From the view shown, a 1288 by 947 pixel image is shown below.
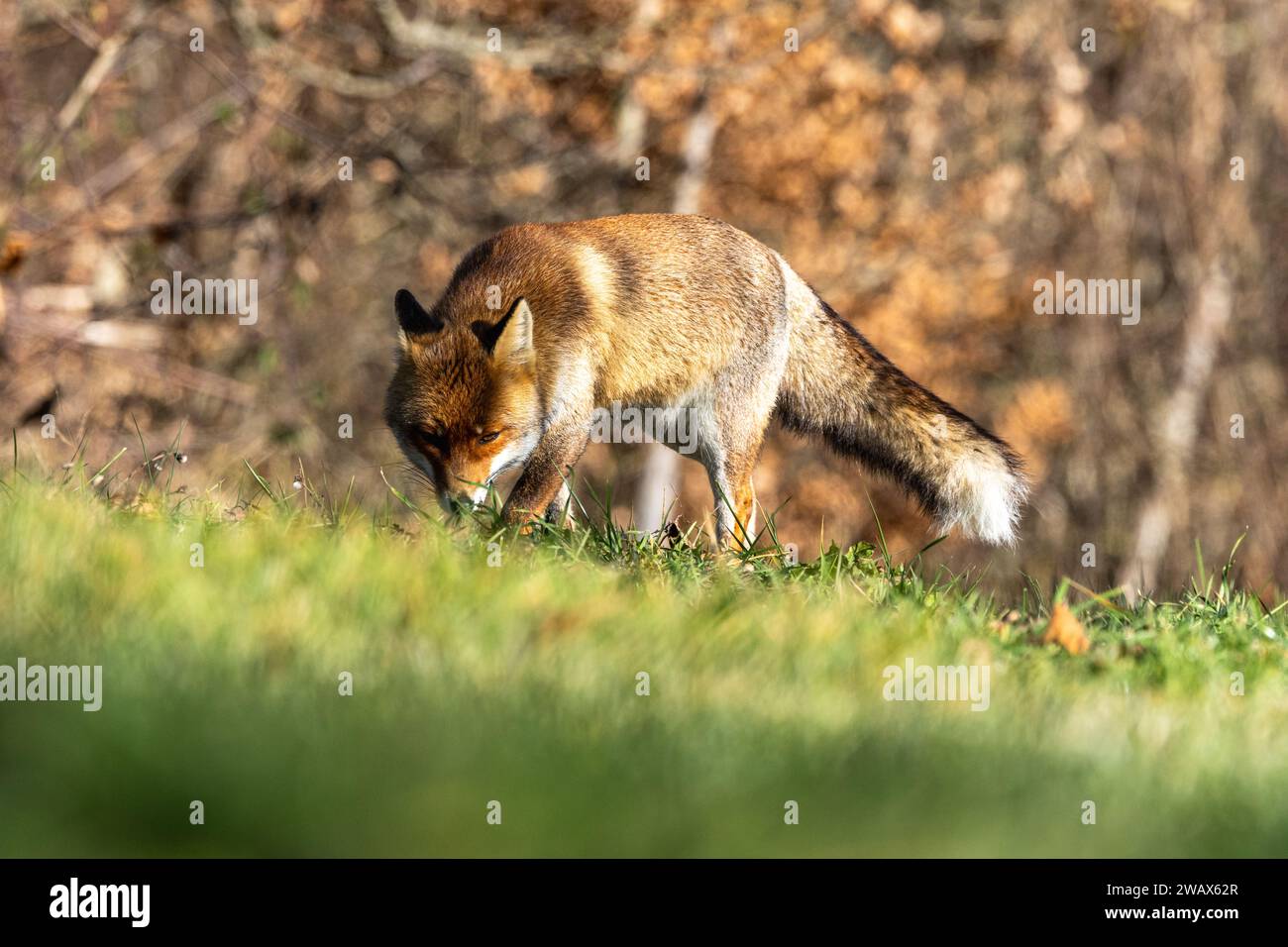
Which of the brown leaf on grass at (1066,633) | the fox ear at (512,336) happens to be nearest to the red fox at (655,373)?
the fox ear at (512,336)

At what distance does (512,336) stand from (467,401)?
33 centimetres

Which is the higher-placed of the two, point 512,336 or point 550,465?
point 512,336

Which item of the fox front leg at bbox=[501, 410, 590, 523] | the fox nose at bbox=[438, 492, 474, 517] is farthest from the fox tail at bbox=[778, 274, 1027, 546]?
the fox nose at bbox=[438, 492, 474, 517]

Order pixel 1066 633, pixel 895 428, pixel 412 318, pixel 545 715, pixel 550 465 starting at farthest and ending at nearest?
pixel 895 428 → pixel 412 318 → pixel 550 465 → pixel 1066 633 → pixel 545 715

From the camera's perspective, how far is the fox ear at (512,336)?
6055 mm

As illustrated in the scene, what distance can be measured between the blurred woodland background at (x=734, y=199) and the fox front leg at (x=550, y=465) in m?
4.83

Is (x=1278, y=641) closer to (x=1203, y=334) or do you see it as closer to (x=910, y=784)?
(x=910, y=784)

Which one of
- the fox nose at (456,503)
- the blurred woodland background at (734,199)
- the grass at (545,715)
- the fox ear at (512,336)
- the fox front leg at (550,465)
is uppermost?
the blurred woodland background at (734,199)

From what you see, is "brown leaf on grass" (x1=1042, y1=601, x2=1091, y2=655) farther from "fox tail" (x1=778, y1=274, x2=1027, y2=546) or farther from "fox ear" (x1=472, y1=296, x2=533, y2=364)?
"fox ear" (x1=472, y1=296, x2=533, y2=364)

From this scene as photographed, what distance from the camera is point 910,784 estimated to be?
3.22m

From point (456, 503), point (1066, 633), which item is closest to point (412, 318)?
point (456, 503)

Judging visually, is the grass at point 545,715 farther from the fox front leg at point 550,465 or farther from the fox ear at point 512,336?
the fox ear at point 512,336

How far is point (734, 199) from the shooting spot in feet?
64.4

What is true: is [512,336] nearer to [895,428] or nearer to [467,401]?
[467,401]
